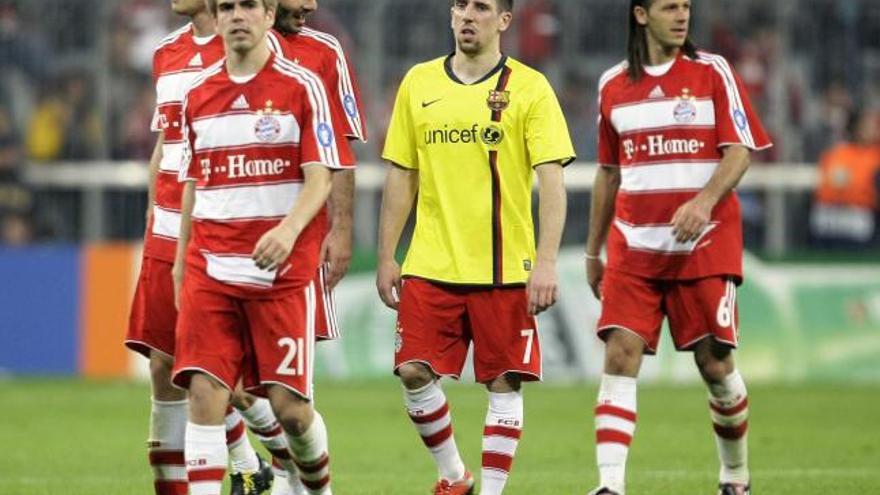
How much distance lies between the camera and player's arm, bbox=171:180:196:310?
28.0ft

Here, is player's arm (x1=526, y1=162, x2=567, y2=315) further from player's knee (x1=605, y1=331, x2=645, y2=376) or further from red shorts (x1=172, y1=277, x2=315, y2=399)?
red shorts (x1=172, y1=277, x2=315, y2=399)

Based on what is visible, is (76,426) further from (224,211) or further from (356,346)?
(224,211)

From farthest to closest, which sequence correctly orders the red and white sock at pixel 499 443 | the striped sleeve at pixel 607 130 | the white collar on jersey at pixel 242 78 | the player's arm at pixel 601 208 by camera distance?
the player's arm at pixel 601 208
the striped sleeve at pixel 607 130
the red and white sock at pixel 499 443
the white collar on jersey at pixel 242 78

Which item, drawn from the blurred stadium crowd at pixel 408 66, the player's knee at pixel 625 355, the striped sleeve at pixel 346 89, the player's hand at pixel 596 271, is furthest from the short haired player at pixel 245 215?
the blurred stadium crowd at pixel 408 66

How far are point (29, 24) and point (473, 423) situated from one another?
7.55 metres

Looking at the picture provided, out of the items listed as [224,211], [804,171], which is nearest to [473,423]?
[804,171]

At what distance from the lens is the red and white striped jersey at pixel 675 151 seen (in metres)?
9.77

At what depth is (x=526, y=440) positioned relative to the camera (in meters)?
14.6

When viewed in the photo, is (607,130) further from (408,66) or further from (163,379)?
(408,66)

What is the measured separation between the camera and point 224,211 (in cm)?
837

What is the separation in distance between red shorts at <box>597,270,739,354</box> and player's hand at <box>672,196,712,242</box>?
38 centimetres

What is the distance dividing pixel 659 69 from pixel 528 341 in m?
1.52

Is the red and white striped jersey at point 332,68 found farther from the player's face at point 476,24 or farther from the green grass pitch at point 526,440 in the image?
the green grass pitch at point 526,440

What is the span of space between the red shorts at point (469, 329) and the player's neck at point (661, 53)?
4.45ft
